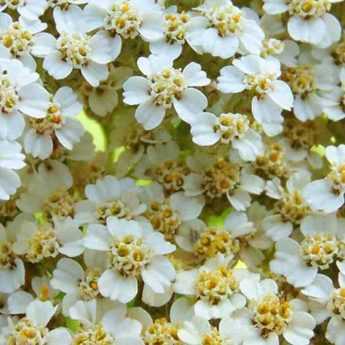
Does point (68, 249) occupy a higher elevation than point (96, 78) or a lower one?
lower

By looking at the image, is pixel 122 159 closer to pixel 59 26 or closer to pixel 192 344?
pixel 59 26

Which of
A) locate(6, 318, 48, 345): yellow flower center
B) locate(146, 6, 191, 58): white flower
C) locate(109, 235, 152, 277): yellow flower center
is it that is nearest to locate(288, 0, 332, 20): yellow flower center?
locate(146, 6, 191, 58): white flower

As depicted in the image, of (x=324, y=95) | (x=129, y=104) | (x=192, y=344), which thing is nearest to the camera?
(x=192, y=344)

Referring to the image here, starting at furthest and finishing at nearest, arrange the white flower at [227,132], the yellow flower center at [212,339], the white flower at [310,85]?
the white flower at [310,85]
the white flower at [227,132]
the yellow flower center at [212,339]

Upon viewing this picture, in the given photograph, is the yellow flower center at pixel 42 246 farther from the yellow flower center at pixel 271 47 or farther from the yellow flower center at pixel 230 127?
the yellow flower center at pixel 271 47

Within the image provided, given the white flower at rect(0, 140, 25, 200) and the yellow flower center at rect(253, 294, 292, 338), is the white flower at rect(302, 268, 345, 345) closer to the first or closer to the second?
the yellow flower center at rect(253, 294, 292, 338)

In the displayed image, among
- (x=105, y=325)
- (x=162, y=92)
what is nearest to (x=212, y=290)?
(x=105, y=325)

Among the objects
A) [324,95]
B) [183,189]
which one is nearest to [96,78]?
[183,189]

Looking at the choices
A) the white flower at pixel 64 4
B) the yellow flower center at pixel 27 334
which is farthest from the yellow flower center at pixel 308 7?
the yellow flower center at pixel 27 334
